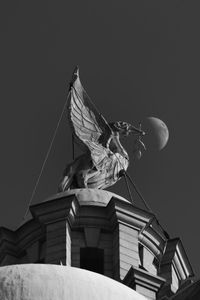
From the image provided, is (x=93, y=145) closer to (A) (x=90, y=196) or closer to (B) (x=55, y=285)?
(A) (x=90, y=196)

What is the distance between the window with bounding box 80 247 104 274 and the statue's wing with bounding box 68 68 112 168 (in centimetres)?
593

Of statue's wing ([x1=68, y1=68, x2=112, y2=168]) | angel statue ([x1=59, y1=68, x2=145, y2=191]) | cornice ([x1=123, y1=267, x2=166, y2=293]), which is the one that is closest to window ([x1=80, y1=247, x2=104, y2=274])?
angel statue ([x1=59, y1=68, x2=145, y2=191])

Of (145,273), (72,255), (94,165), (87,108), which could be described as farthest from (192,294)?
(87,108)

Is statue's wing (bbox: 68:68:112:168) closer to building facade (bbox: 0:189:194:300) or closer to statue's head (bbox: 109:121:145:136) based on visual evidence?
statue's head (bbox: 109:121:145:136)

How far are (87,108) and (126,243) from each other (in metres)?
9.44

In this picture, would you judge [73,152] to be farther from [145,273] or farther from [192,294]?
[192,294]

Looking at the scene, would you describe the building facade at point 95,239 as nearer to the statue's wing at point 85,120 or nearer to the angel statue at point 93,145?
the angel statue at point 93,145

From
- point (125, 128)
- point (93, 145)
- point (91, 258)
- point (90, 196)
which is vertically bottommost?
point (91, 258)

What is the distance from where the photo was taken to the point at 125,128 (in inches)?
2249

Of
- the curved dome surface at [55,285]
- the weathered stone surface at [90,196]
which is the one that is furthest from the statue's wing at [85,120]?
the curved dome surface at [55,285]

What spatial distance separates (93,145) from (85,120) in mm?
2327

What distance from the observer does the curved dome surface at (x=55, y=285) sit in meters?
35.8

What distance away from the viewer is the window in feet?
167

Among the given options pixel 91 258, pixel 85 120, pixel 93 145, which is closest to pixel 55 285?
pixel 91 258
